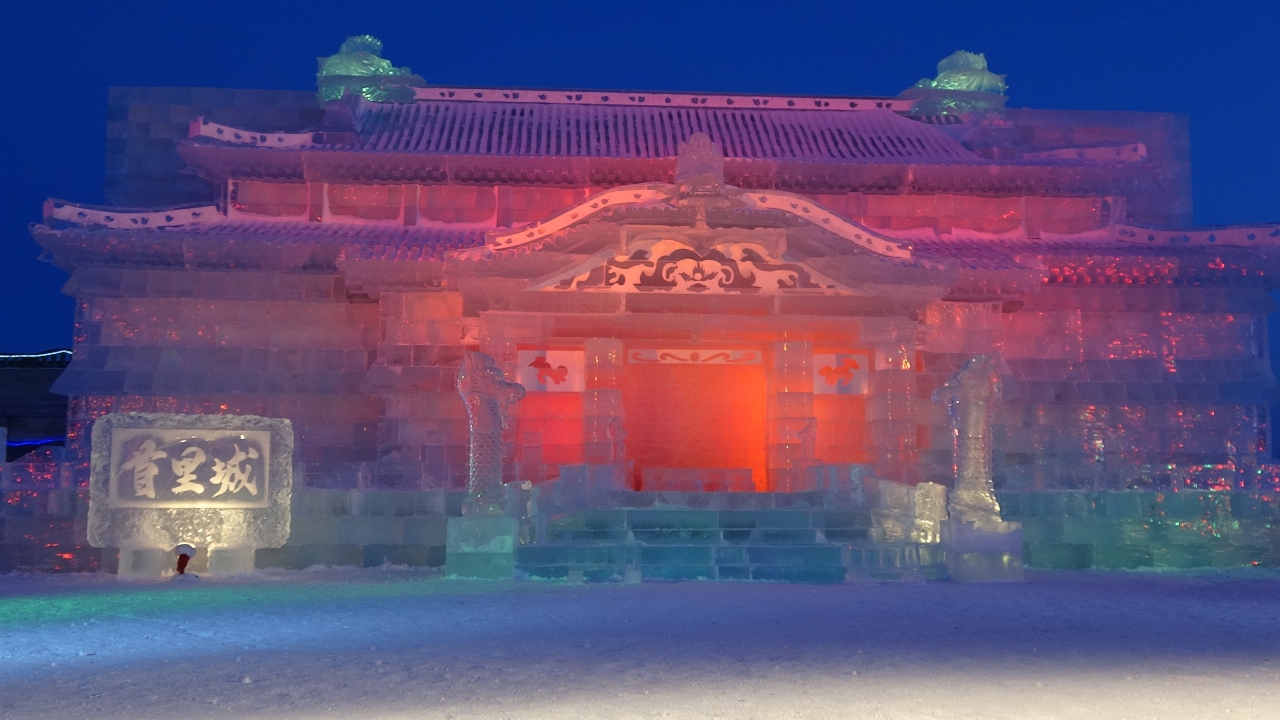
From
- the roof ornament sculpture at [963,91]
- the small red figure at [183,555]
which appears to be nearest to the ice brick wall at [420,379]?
the small red figure at [183,555]

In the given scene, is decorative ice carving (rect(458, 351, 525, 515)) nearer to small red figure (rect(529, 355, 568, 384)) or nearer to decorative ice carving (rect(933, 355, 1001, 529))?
small red figure (rect(529, 355, 568, 384))

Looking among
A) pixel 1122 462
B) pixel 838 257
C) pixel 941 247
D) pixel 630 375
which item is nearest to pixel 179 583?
pixel 630 375

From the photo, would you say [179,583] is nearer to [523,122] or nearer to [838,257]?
[838,257]

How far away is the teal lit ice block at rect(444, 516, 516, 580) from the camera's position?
1142 cm

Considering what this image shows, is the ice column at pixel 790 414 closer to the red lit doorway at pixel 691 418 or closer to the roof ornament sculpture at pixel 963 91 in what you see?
the red lit doorway at pixel 691 418

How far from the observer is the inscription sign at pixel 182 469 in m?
12.3

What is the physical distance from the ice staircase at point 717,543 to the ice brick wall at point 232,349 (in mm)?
6322

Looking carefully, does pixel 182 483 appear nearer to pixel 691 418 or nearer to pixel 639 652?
pixel 639 652

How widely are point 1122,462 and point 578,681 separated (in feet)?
49.4

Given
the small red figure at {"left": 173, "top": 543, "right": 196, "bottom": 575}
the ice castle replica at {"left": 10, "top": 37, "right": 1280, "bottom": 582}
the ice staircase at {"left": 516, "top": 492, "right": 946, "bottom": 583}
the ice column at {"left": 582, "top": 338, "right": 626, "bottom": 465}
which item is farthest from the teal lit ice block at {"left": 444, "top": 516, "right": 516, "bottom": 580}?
the ice column at {"left": 582, "top": 338, "right": 626, "bottom": 465}

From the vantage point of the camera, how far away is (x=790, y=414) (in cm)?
1605

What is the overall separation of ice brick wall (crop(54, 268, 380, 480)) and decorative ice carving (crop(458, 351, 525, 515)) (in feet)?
19.5

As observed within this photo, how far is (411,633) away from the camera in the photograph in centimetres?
780

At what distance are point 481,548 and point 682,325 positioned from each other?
230 inches
